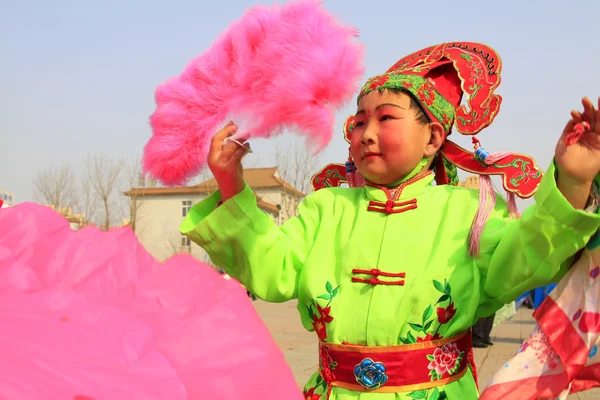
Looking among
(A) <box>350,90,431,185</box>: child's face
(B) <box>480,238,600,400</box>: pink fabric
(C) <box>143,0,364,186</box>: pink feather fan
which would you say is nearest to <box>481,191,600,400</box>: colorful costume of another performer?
(B) <box>480,238,600,400</box>: pink fabric

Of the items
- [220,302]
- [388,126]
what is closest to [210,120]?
[388,126]

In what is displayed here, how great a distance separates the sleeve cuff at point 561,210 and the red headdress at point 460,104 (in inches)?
12.3

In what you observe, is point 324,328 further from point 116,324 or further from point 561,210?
point 116,324

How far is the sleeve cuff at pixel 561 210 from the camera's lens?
161 cm

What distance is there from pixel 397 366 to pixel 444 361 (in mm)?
151

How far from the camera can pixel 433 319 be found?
1.89 meters

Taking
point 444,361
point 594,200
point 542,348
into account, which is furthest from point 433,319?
point 594,200

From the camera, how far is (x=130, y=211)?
119 feet

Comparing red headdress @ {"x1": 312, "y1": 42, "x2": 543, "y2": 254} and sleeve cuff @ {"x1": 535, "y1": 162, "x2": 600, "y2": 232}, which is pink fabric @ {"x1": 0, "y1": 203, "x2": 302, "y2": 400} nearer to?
sleeve cuff @ {"x1": 535, "y1": 162, "x2": 600, "y2": 232}

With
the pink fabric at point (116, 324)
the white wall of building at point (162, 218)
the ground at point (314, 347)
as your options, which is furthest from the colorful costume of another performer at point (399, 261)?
the white wall of building at point (162, 218)

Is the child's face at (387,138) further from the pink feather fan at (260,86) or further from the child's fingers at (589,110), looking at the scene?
the child's fingers at (589,110)

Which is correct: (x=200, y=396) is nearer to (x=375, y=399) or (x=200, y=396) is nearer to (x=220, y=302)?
(x=220, y=302)

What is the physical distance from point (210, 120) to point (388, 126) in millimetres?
555

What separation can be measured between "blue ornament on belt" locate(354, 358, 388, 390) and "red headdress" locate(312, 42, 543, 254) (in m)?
0.43
